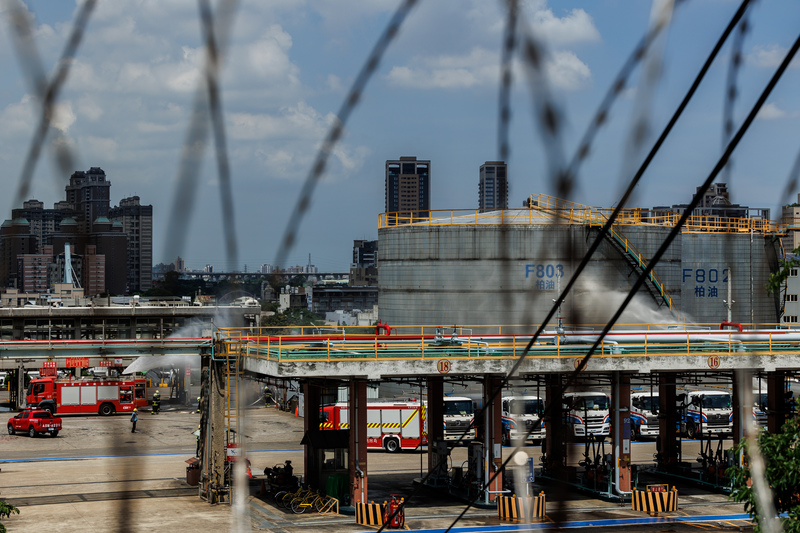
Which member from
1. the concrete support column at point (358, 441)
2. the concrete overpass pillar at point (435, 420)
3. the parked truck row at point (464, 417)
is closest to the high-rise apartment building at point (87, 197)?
Answer: the concrete support column at point (358, 441)

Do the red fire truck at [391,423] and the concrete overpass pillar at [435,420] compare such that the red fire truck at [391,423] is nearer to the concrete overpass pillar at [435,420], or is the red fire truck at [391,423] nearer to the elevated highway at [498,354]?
the concrete overpass pillar at [435,420]

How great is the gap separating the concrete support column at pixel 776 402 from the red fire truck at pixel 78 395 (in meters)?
38.5

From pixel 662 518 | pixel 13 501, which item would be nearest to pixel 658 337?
pixel 662 518

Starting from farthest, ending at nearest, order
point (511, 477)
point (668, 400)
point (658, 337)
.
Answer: point (668, 400), point (511, 477), point (658, 337)

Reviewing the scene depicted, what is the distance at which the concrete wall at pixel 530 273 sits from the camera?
38.2 meters

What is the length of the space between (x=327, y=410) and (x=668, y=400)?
16.1m

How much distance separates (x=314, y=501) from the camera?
26.0m

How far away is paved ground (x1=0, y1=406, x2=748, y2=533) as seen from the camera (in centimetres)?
2450

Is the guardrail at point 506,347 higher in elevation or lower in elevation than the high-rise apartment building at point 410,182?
lower

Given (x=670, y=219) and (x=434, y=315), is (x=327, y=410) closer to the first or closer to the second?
(x=434, y=315)

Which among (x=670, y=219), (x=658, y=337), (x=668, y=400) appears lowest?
(x=668, y=400)

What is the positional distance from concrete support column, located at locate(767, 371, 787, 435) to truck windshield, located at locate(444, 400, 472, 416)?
47.5 feet

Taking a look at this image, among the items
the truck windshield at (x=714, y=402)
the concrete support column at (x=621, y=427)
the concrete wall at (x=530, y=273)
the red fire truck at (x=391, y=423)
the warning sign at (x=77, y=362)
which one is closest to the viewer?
the concrete support column at (x=621, y=427)

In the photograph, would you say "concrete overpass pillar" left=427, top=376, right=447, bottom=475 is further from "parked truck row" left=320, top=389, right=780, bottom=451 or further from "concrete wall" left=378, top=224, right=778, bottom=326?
"concrete wall" left=378, top=224, right=778, bottom=326
